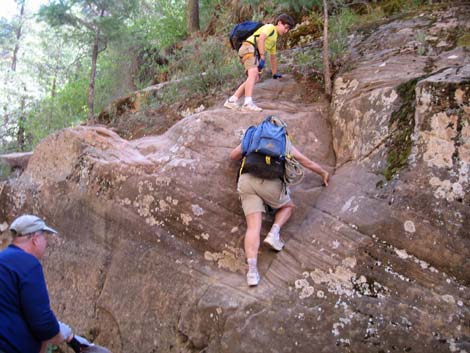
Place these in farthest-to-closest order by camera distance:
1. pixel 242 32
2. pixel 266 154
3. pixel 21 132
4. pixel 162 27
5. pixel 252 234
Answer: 1. pixel 21 132
2. pixel 162 27
3. pixel 242 32
4. pixel 266 154
5. pixel 252 234

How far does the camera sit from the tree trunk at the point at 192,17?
1650cm

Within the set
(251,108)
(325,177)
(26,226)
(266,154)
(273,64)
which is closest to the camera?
(26,226)

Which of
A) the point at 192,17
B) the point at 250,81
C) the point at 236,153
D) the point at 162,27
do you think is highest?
the point at 192,17

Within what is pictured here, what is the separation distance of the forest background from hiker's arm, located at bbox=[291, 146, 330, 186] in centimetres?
254

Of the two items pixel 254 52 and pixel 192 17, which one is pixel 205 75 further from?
pixel 192 17

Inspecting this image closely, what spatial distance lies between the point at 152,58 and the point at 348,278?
12.4 metres

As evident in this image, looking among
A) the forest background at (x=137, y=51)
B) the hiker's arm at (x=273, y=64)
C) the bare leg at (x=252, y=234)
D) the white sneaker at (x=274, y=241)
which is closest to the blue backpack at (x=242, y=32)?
the hiker's arm at (x=273, y=64)

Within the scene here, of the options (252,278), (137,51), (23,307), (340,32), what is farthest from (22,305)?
(137,51)

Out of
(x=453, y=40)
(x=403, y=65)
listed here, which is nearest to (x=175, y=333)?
(x=403, y=65)

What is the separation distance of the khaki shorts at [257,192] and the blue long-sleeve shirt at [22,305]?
8.57ft

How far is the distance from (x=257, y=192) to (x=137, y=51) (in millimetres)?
11846

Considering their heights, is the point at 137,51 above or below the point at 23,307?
above

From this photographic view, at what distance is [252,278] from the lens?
5.30 meters

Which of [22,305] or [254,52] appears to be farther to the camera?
[254,52]
